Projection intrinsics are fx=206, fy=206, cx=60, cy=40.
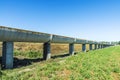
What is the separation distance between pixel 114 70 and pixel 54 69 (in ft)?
23.9

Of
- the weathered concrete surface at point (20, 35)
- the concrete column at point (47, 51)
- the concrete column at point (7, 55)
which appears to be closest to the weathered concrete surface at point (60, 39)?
the concrete column at point (47, 51)

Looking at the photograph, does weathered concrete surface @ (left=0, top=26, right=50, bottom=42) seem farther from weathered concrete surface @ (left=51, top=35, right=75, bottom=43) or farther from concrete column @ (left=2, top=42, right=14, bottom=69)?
weathered concrete surface @ (left=51, top=35, right=75, bottom=43)

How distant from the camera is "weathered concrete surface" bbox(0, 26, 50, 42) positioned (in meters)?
17.9

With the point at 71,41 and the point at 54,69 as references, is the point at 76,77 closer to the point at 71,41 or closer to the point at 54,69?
the point at 54,69

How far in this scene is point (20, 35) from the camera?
20375 mm

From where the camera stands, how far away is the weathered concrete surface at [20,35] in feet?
58.7

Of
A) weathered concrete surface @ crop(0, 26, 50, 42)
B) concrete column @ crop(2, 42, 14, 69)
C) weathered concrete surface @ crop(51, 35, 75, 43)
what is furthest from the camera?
weathered concrete surface @ crop(51, 35, 75, 43)

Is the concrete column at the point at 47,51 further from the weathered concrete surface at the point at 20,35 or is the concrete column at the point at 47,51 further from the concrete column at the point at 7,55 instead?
the concrete column at the point at 7,55

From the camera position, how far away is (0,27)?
1722 cm

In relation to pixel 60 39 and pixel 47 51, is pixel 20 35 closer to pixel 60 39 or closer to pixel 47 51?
pixel 47 51

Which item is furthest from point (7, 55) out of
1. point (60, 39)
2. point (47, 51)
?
point (60, 39)

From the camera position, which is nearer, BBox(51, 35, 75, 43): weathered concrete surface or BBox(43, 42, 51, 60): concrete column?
BBox(43, 42, 51, 60): concrete column

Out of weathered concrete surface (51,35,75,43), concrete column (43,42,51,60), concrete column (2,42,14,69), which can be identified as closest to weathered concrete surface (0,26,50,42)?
concrete column (2,42,14,69)

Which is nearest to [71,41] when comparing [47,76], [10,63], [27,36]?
[27,36]
